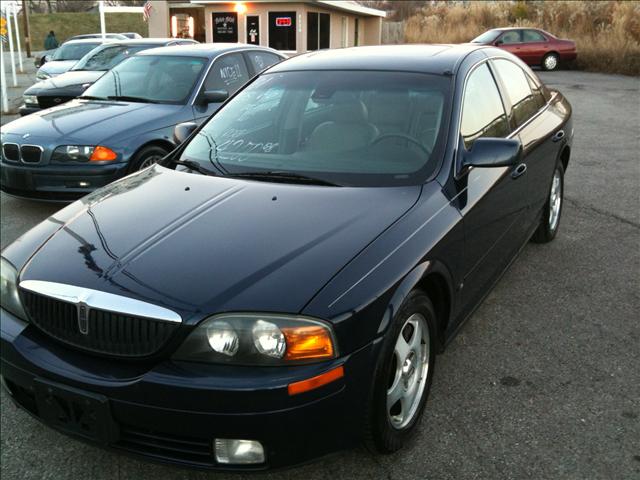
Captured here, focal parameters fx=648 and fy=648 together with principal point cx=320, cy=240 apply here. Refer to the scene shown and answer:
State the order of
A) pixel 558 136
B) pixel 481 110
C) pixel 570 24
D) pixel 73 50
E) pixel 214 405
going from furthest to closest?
pixel 570 24 → pixel 73 50 → pixel 558 136 → pixel 481 110 → pixel 214 405

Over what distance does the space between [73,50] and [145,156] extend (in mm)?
10844

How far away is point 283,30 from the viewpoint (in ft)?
100

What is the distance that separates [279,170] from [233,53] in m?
4.83

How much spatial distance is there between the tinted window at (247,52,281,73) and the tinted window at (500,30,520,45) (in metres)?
16.6

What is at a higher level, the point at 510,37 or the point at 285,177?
the point at 285,177

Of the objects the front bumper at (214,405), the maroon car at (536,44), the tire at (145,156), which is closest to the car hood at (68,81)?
the tire at (145,156)

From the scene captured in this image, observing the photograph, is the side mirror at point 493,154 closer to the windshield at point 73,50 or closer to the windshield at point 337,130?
the windshield at point 337,130

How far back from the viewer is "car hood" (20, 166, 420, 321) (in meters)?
2.30

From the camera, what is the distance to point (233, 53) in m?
7.64

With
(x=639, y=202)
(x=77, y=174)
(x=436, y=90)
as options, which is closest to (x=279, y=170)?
Answer: (x=436, y=90)

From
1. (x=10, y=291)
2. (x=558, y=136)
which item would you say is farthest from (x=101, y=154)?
(x=558, y=136)

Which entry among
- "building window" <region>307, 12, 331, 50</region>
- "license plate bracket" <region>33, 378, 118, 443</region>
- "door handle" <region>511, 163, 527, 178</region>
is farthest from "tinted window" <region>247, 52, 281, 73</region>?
"building window" <region>307, 12, 331, 50</region>

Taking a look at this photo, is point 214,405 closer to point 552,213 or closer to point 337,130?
point 337,130

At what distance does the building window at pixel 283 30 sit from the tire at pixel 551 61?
481 inches
